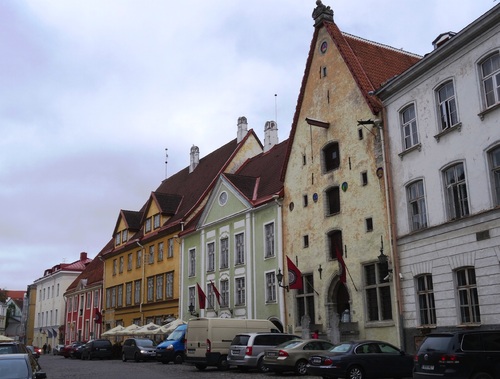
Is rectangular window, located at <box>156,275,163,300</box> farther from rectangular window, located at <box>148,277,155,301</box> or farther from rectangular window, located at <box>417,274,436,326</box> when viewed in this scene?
rectangular window, located at <box>417,274,436,326</box>

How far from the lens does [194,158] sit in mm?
55344

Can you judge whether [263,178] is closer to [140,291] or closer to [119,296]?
[140,291]

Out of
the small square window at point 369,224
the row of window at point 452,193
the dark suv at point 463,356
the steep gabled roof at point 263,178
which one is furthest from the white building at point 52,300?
the dark suv at point 463,356

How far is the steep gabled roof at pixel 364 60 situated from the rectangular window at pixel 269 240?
10.4 feet

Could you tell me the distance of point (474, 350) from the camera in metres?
14.7

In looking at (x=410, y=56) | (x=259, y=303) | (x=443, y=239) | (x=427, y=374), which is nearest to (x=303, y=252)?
(x=259, y=303)

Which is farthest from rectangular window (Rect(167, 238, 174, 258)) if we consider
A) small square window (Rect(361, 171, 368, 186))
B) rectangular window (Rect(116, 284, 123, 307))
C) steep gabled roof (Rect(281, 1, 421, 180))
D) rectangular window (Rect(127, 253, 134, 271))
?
small square window (Rect(361, 171, 368, 186))

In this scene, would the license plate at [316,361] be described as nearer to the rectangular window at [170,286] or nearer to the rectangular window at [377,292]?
the rectangular window at [377,292]

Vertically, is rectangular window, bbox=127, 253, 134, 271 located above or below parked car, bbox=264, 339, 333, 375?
above

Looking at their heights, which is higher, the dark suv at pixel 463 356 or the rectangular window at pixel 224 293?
Result: the rectangular window at pixel 224 293

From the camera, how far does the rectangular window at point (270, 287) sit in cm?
3350

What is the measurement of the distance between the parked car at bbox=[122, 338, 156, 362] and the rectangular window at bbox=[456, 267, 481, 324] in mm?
19254

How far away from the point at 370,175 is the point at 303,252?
6105mm

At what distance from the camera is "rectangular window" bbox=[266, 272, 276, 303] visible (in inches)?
1319
